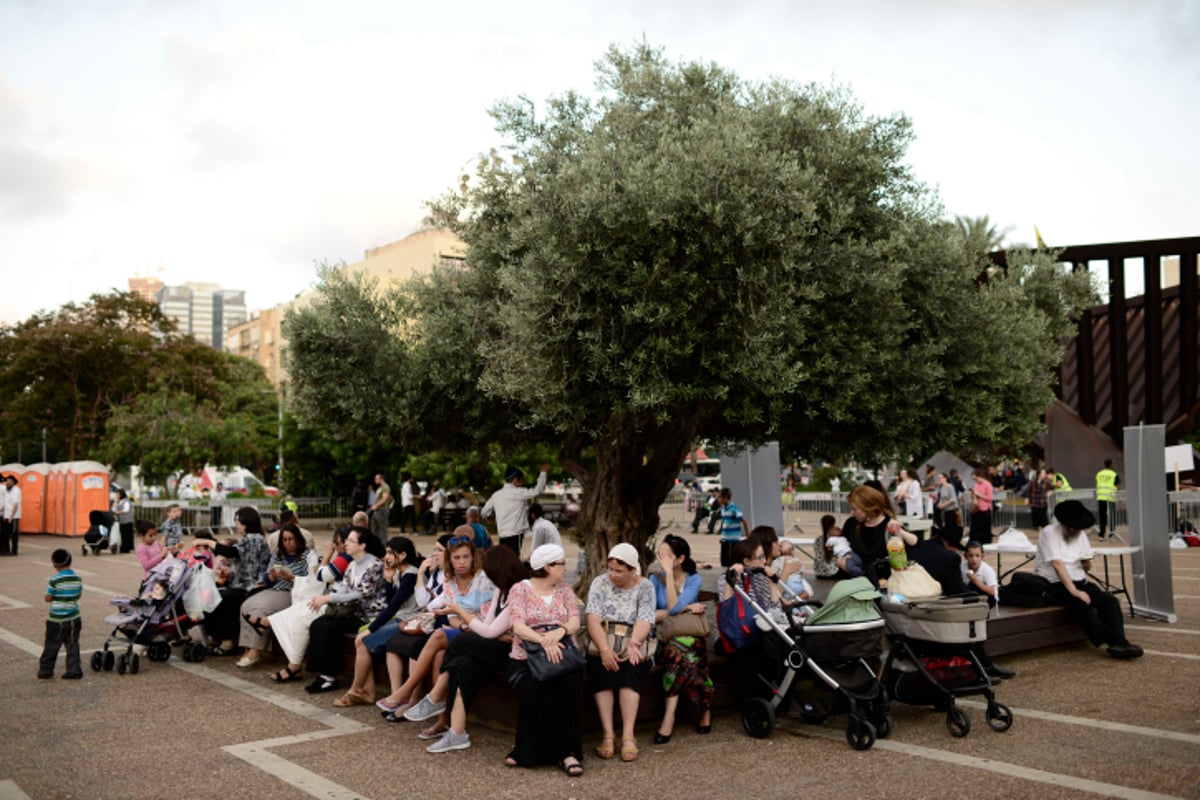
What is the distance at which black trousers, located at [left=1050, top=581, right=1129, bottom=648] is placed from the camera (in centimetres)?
949

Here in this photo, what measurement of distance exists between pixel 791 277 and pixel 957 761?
4.63 meters

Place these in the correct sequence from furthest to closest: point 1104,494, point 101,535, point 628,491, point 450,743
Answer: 1. point 101,535
2. point 1104,494
3. point 628,491
4. point 450,743

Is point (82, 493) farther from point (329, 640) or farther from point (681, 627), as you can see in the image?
point (681, 627)

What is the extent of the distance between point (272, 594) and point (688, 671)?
4.87 metres

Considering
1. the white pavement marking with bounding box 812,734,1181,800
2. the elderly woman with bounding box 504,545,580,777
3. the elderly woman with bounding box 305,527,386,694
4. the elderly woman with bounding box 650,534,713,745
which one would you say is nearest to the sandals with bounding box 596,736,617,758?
the elderly woman with bounding box 504,545,580,777

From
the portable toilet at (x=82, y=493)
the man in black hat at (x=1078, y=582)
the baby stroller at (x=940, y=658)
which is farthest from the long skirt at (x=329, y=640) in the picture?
the portable toilet at (x=82, y=493)

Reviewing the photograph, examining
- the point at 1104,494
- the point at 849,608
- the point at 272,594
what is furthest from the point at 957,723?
the point at 1104,494

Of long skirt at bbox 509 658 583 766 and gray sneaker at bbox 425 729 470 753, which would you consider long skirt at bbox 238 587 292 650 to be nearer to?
gray sneaker at bbox 425 729 470 753

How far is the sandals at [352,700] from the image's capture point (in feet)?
26.6

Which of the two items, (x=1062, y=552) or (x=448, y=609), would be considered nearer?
(x=448, y=609)

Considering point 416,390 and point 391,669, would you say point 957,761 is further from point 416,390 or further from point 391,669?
point 416,390

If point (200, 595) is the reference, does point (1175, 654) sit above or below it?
below

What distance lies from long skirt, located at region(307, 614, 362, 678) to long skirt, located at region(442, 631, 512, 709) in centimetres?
217

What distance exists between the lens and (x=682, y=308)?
29.4 ft
